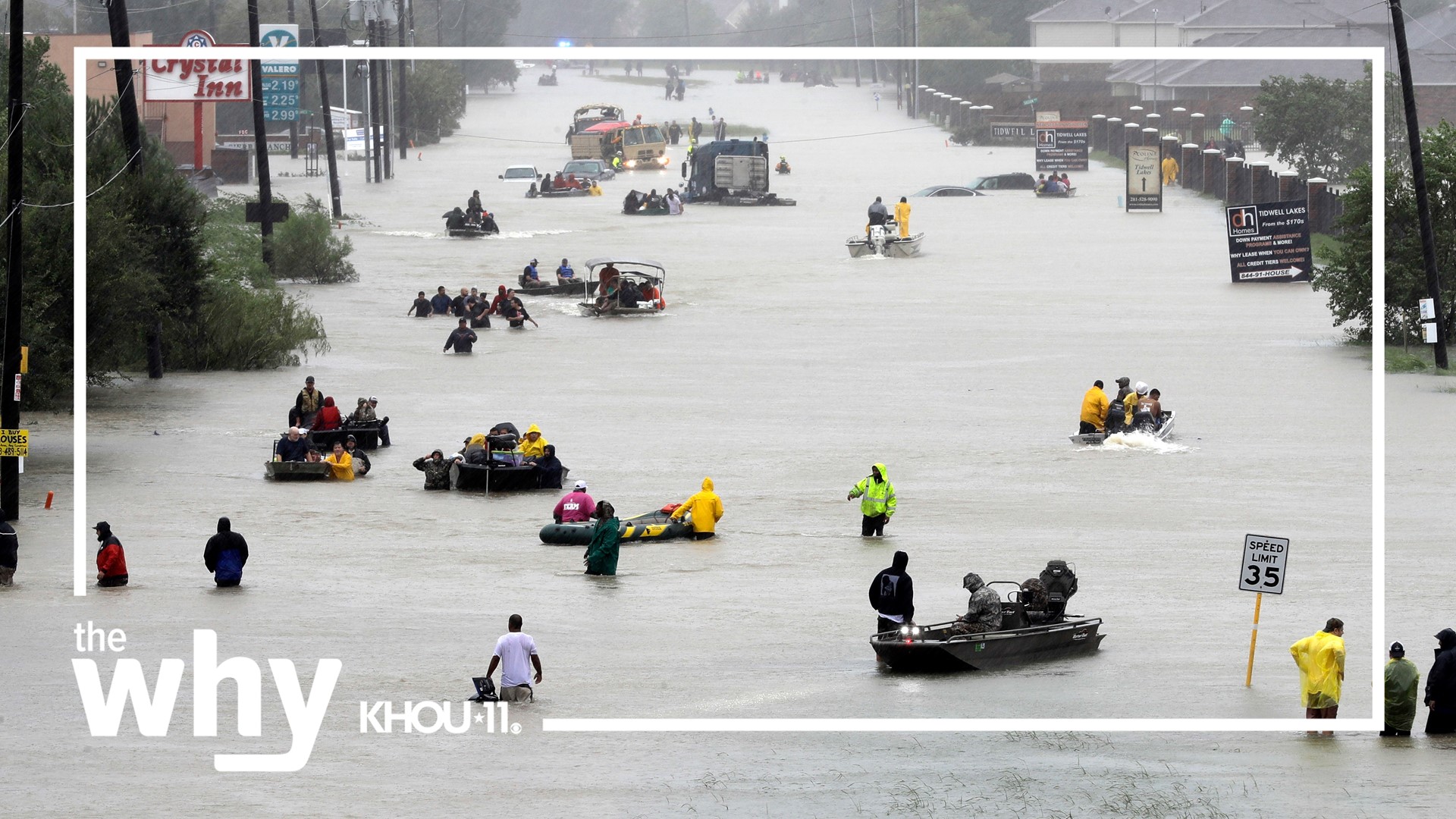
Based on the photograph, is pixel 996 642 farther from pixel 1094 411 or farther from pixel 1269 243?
pixel 1269 243

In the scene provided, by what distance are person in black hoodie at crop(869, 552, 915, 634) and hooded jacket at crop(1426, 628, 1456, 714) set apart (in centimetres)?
469

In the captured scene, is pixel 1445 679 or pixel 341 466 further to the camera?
pixel 341 466

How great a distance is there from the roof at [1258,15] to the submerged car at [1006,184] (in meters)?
37.3

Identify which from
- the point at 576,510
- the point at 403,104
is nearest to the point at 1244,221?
the point at 576,510

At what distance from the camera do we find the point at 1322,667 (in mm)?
16172

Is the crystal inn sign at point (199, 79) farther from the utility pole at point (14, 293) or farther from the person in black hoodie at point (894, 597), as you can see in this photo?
the person in black hoodie at point (894, 597)

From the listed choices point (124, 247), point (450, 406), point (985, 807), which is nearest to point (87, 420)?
point (124, 247)

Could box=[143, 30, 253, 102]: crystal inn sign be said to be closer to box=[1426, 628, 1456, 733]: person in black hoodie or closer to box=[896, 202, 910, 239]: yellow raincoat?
box=[896, 202, 910, 239]: yellow raincoat

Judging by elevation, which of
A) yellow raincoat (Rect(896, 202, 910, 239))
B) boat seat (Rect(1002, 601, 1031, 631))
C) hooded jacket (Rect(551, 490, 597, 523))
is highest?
yellow raincoat (Rect(896, 202, 910, 239))

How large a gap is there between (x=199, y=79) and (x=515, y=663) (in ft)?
124

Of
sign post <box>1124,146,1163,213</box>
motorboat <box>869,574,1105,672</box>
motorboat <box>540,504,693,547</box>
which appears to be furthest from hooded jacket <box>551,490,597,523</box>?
sign post <box>1124,146,1163,213</box>

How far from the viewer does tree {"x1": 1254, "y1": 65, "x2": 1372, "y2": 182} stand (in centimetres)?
8512

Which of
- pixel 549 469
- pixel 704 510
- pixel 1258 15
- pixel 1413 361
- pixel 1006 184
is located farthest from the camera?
pixel 1258 15

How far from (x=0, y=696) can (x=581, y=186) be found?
7136 centimetres
